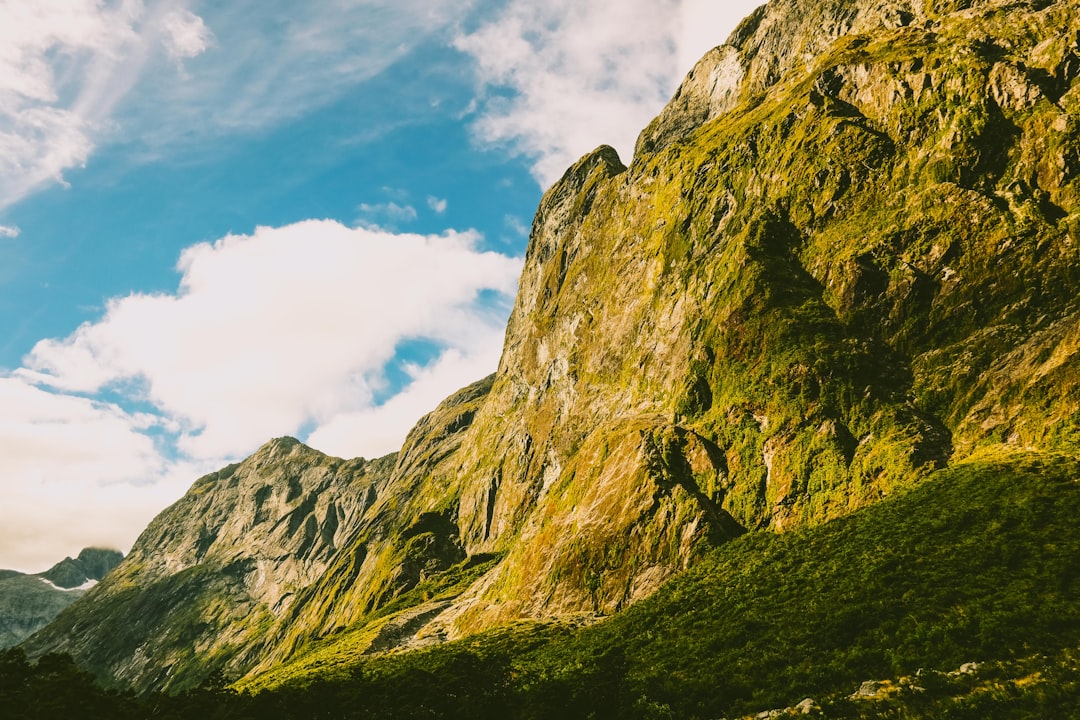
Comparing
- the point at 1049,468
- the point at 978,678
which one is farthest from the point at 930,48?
the point at 978,678

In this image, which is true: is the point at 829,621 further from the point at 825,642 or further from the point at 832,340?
the point at 832,340

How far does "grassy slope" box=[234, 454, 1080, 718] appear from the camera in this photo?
3519 centimetres

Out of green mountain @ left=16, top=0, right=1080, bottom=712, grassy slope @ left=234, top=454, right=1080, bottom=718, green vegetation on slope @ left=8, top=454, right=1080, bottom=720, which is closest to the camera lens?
green vegetation on slope @ left=8, top=454, right=1080, bottom=720

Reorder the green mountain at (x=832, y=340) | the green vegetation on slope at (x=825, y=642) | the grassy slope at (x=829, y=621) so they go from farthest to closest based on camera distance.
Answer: the green mountain at (x=832, y=340) < the grassy slope at (x=829, y=621) < the green vegetation on slope at (x=825, y=642)

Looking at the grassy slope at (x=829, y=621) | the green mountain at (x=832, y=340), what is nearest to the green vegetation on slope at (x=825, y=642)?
the grassy slope at (x=829, y=621)

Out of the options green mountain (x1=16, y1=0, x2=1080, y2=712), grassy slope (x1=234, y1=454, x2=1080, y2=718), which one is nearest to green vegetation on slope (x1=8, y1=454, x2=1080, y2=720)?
grassy slope (x1=234, y1=454, x2=1080, y2=718)

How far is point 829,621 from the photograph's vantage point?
1679 inches

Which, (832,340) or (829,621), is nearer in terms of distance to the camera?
(829,621)

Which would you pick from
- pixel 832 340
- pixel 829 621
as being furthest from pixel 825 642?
pixel 832 340

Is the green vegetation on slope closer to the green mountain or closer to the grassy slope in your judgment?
the grassy slope

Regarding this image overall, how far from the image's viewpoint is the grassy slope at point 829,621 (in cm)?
3519

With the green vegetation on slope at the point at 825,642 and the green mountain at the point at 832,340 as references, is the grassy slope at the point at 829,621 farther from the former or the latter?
the green mountain at the point at 832,340

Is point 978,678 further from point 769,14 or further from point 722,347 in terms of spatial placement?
point 769,14

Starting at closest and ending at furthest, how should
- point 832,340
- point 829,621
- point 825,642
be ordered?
point 825,642
point 829,621
point 832,340
